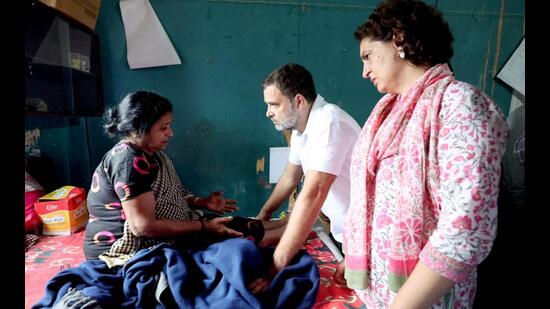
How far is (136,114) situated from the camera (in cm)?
131

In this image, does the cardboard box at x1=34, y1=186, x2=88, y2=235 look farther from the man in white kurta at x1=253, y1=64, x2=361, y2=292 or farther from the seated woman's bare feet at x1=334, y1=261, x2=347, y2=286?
the seated woman's bare feet at x1=334, y1=261, x2=347, y2=286

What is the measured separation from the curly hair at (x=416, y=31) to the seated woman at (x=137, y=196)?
3.12 feet

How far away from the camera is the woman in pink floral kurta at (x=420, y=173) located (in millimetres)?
564

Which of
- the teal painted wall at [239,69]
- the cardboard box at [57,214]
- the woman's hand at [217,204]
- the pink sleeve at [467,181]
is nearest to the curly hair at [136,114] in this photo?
the woman's hand at [217,204]

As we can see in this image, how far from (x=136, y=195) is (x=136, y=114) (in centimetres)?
35

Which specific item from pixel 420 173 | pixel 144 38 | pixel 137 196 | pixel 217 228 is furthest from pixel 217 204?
pixel 420 173

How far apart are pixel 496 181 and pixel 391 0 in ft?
1.53

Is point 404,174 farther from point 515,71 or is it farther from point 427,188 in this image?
point 515,71

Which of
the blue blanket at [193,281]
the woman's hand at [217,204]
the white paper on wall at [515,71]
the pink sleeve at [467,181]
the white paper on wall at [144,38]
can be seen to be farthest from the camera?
the white paper on wall at [515,71]

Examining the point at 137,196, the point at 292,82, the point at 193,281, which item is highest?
the point at 292,82

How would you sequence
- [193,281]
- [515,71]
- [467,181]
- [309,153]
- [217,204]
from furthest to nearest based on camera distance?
[515,71] < [217,204] < [309,153] < [193,281] < [467,181]

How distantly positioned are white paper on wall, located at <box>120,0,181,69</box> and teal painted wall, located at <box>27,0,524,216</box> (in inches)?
1.7

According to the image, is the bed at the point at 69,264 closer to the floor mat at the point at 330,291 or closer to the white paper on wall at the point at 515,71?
the floor mat at the point at 330,291

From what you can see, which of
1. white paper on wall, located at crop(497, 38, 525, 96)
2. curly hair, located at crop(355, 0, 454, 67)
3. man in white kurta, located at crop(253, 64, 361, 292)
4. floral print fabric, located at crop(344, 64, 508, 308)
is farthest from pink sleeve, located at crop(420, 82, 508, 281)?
white paper on wall, located at crop(497, 38, 525, 96)
